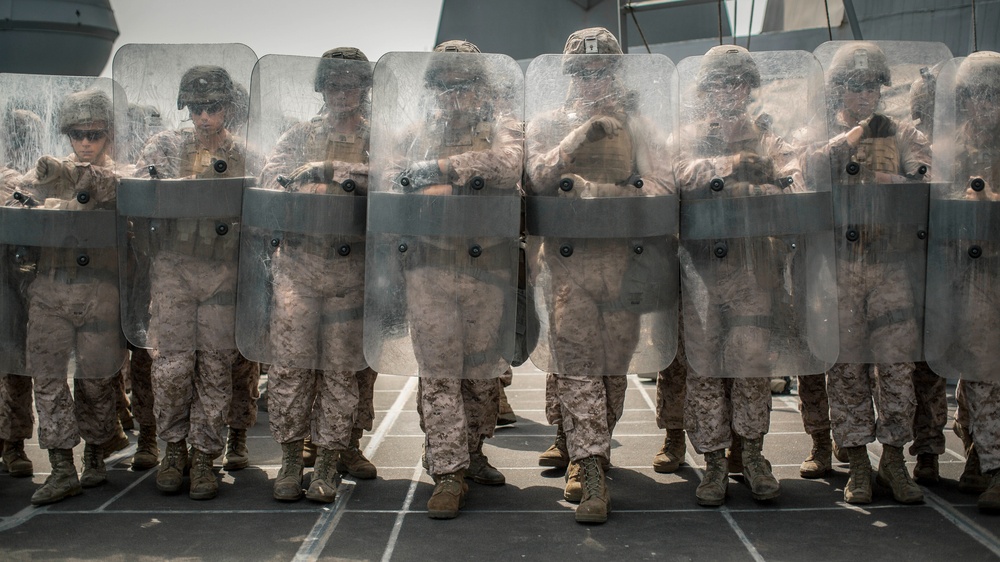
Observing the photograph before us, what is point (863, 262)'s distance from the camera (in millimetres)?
4727

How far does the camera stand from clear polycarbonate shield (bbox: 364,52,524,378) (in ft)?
14.6

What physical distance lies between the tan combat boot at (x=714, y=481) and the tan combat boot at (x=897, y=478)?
2.41ft

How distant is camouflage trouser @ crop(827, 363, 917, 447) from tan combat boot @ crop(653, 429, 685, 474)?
840mm

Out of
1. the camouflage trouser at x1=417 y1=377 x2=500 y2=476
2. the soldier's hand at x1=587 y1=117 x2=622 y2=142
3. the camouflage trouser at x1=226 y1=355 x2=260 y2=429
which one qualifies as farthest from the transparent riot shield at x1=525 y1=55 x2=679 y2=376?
the camouflage trouser at x1=226 y1=355 x2=260 y2=429

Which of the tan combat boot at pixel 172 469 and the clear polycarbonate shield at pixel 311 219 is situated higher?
the clear polycarbonate shield at pixel 311 219

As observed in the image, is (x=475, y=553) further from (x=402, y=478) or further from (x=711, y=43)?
(x=711, y=43)

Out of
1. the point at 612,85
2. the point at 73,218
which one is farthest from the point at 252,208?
the point at 612,85

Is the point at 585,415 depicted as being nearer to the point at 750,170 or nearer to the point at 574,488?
the point at 574,488

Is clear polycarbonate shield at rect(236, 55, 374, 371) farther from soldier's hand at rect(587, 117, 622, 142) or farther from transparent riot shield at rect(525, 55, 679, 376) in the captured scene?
soldier's hand at rect(587, 117, 622, 142)

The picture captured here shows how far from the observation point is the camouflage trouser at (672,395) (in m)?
5.21

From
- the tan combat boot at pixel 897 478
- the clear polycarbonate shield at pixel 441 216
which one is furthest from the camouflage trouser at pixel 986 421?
the clear polycarbonate shield at pixel 441 216

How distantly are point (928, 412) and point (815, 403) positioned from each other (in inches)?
21.0

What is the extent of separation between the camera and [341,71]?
4707 mm

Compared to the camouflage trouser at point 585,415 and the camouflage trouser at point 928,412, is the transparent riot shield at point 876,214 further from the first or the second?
the camouflage trouser at point 585,415
